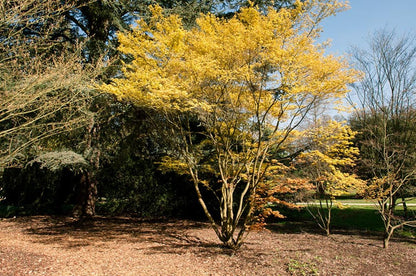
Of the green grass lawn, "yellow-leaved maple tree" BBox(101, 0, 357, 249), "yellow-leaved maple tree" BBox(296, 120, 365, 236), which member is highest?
"yellow-leaved maple tree" BBox(101, 0, 357, 249)

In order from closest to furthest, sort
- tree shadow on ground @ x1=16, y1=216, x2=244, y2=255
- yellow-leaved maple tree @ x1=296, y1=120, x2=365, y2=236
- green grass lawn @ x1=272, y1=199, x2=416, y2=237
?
tree shadow on ground @ x1=16, y1=216, x2=244, y2=255 < yellow-leaved maple tree @ x1=296, y1=120, x2=365, y2=236 < green grass lawn @ x1=272, y1=199, x2=416, y2=237

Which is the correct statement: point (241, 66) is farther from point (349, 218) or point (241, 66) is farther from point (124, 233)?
point (349, 218)

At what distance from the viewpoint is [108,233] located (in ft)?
26.9

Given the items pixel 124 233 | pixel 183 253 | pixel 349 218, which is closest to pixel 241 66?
pixel 183 253

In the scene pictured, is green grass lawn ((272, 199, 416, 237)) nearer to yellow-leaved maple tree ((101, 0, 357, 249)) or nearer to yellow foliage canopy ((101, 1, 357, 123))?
yellow-leaved maple tree ((101, 0, 357, 249))

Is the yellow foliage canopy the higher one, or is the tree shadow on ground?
the yellow foliage canopy

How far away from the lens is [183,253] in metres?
6.05

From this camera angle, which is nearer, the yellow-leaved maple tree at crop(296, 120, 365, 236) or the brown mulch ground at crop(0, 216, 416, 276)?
the brown mulch ground at crop(0, 216, 416, 276)

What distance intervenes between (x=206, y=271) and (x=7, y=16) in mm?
→ 5447

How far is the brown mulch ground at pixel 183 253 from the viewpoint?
16.2 ft

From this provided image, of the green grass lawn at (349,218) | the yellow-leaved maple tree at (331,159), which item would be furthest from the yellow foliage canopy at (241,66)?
the green grass lawn at (349,218)

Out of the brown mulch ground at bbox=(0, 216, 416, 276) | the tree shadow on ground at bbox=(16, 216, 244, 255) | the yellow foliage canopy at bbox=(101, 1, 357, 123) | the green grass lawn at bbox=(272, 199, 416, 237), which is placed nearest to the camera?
the brown mulch ground at bbox=(0, 216, 416, 276)

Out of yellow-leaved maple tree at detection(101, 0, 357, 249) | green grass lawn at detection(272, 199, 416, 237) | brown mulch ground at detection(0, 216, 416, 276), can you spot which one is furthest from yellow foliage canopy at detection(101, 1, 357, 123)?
green grass lawn at detection(272, 199, 416, 237)

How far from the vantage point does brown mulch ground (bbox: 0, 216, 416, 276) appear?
16.2ft
